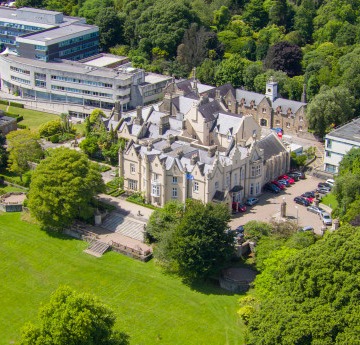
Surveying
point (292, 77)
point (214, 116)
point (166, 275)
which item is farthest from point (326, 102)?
point (166, 275)

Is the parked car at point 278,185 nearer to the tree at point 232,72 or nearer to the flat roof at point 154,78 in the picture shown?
the tree at point 232,72

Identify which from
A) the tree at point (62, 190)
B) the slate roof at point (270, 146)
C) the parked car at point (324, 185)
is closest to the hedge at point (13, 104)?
the tree at point (62, 190)

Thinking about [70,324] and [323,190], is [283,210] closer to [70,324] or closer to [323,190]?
[323,190]

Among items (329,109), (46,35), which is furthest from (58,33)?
(329,109)

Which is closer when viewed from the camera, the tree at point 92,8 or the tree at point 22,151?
the tree at point 22,151

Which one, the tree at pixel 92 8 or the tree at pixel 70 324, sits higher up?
the tree at pixel 92 8

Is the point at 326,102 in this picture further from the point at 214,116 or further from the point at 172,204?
the point at 172,204

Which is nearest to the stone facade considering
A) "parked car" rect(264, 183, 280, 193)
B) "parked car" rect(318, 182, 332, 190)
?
"parked car" rect(264, 183, 280, 193)
